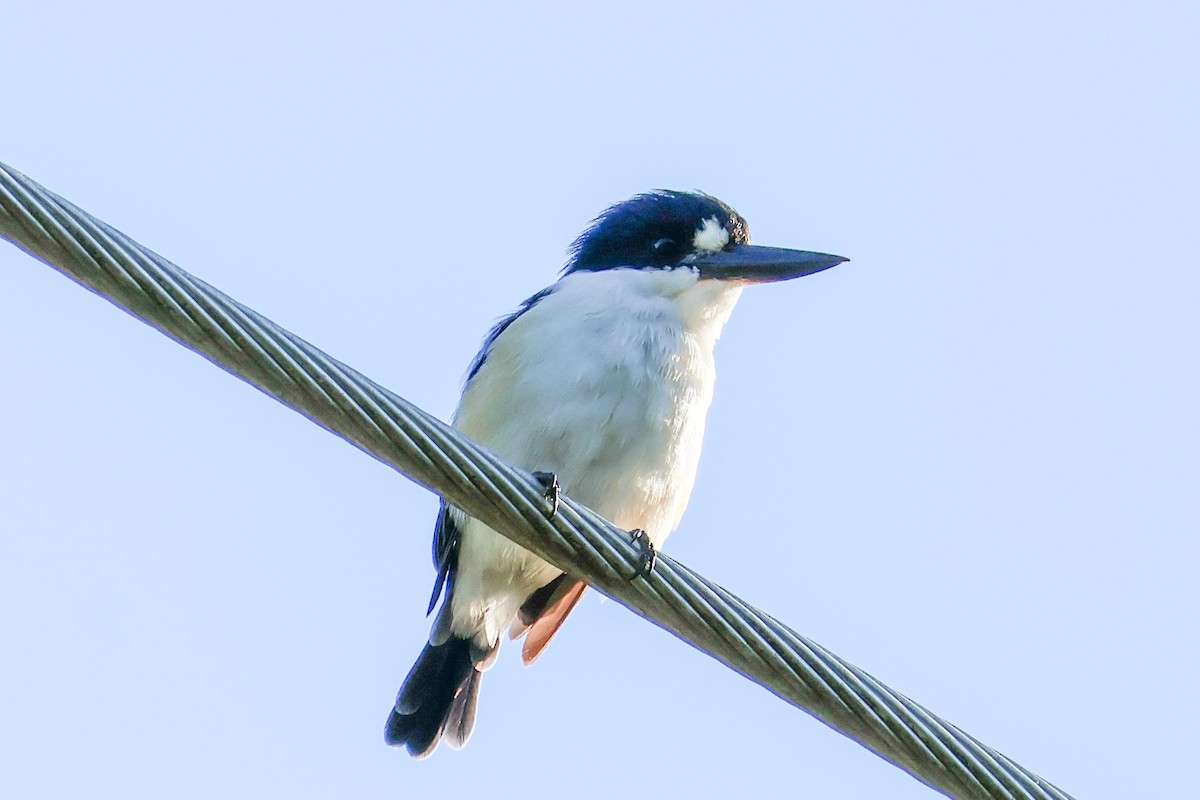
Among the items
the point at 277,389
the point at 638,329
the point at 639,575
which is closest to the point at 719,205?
the point at 638,329

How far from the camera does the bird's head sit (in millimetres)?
5168

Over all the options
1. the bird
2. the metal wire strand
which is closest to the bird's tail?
the bird

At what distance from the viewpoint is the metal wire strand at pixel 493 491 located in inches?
98.7

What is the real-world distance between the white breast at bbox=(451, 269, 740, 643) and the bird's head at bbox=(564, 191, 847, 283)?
0.12 metres

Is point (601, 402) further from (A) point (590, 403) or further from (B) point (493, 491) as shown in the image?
(B) point (493, 491)

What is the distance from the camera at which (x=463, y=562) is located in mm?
5094

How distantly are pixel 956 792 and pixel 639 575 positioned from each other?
703 millimetres

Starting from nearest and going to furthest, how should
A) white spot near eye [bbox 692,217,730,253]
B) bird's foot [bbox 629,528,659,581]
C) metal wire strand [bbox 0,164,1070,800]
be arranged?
metal wire strand [bbox 0,164,1070,800], bird's foot [bbox 629,528,659,581], white spot near eye [bbox 692,217,730,253]

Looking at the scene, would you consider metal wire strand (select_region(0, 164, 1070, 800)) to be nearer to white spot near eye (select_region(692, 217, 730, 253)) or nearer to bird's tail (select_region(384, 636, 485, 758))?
bird's tail (select_region(384, 636, 485, 758))

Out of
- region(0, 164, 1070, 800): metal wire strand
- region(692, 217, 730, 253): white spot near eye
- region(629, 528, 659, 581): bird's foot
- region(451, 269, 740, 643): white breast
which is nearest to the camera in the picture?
region(0, 164, 1070, 800): metal wire strand

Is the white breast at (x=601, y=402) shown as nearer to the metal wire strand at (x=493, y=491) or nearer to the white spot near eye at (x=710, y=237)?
the white spot near eye at (x=710, y=237)

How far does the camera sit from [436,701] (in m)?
5.20

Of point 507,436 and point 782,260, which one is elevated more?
point 782,260

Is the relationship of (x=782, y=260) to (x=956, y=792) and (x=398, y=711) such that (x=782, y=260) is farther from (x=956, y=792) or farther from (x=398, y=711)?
(x=956, y=792)
